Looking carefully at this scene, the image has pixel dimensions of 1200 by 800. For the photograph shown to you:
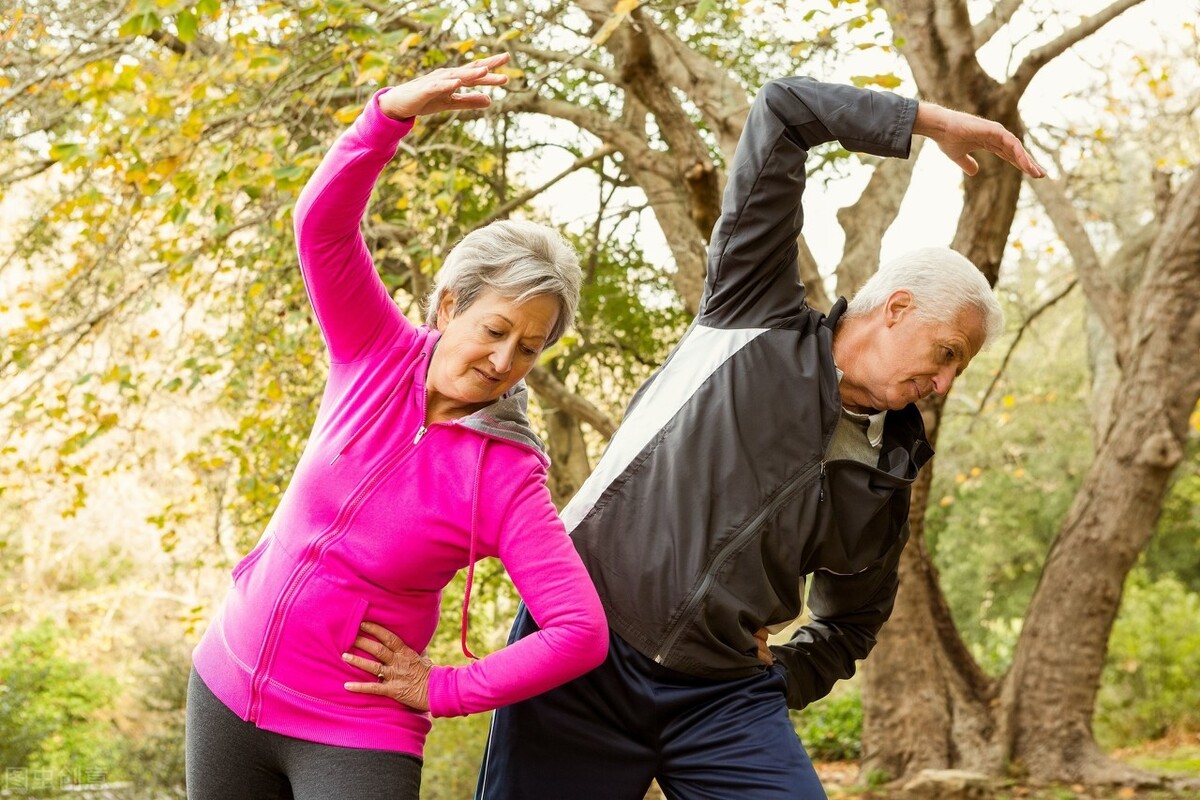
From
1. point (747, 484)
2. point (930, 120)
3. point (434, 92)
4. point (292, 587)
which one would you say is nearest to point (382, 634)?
point (292, 587)

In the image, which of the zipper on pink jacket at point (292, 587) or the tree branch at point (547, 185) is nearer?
the zipper on pink jacket at point (292, 587)

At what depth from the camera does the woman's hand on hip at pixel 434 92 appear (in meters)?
1.73

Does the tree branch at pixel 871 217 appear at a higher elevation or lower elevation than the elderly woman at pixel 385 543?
higher

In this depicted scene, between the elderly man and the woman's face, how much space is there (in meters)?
0.36

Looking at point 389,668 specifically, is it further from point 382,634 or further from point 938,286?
point 938,286

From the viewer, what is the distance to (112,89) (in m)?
4.25

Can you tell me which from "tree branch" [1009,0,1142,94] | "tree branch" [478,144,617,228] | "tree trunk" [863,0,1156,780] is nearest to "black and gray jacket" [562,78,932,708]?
"tree branch" [1009,0,1142,94]

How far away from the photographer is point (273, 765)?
1.84 meters

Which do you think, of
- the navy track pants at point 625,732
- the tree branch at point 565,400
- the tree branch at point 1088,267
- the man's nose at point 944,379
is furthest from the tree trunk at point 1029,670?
the navy track pants at point 625,732

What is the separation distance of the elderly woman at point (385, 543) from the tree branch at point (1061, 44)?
12.1 feet

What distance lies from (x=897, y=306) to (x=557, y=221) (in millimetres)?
5277

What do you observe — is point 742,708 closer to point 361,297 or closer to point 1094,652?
point 361,297

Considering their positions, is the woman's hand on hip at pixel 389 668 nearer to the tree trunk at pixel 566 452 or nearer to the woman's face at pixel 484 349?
the woman's face at pixel 484 349

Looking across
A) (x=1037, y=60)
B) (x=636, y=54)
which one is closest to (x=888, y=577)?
(x=636, y=54)
